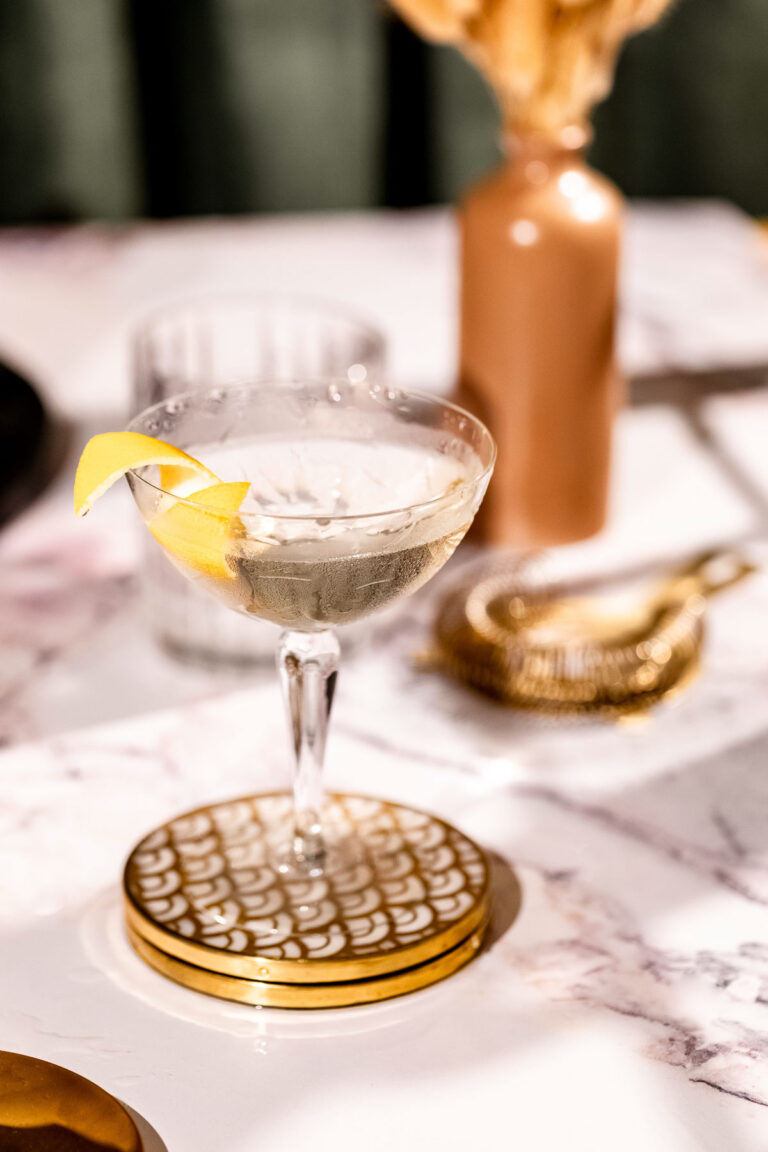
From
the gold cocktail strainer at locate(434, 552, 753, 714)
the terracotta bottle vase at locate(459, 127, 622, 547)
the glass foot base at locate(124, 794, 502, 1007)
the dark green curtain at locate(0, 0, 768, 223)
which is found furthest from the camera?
the dark green curtain at locate(0, 0, 768, 223)

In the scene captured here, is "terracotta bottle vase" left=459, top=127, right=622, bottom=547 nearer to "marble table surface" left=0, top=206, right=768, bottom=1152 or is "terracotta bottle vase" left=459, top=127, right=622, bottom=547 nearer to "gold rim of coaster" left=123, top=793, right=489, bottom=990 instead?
"marble table surface" left=0, top=206, right=768, bottom=1152

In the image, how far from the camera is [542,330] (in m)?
0.98

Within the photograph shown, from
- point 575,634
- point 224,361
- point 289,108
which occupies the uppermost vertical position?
point 224,361

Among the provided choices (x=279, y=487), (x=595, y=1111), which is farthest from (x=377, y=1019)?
(x=279, y=487)

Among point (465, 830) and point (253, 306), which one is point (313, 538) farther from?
point (253, 306)

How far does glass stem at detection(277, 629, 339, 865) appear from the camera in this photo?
63 cm

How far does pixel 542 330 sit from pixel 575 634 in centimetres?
23

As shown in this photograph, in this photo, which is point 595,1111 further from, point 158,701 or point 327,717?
point 158,701

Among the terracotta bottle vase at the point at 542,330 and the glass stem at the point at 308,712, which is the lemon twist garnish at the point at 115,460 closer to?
the glass stem at the point at 308,712

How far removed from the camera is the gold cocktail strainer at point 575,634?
82 centimetres

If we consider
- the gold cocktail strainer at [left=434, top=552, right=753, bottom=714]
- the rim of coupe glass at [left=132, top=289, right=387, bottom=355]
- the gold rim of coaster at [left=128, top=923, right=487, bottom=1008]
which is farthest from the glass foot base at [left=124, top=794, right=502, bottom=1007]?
the rim of coupe glass at [left=132, top=289, right=387, bottom=355]

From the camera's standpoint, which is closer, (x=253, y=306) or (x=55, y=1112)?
(x=55, y=1112)

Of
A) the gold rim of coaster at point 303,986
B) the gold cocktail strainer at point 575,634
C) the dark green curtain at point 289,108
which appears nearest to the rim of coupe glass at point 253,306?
the gold cocktail strainer at point 575,634

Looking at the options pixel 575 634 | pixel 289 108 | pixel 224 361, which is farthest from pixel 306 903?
pixel 289 108
